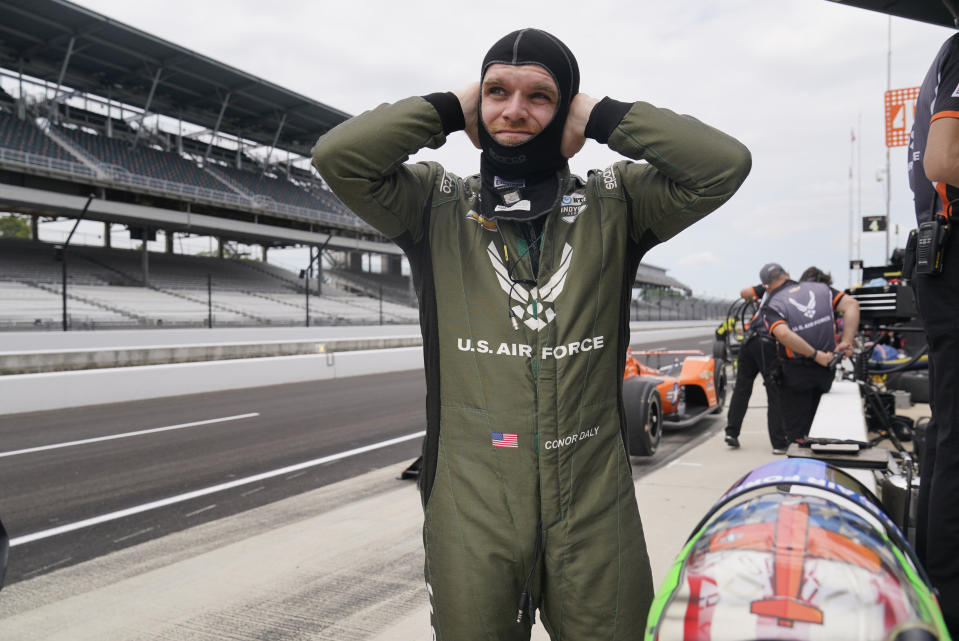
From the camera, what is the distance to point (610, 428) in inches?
63.0

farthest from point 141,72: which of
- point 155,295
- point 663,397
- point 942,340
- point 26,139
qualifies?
point 942,340

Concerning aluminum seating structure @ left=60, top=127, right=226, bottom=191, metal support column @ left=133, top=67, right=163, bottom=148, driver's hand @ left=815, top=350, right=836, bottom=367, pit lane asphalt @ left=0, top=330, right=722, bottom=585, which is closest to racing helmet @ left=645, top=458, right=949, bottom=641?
pit lane asphalt @ left=0, top=330, right=722, bottom=585

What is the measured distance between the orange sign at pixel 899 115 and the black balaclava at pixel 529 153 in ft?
39.3

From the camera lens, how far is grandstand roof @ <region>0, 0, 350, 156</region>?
86.2 feet

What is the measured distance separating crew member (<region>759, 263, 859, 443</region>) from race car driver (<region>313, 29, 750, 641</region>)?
13.0 ft

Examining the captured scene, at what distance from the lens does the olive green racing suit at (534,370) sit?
1.50m

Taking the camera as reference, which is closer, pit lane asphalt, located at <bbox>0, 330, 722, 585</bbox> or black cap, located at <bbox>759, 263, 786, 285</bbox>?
pit lane asphalt, located at <bbox>0, 330, 722, 585</bbox>

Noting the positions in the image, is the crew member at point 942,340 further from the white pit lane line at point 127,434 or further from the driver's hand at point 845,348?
the white pit lane line at point 127,434

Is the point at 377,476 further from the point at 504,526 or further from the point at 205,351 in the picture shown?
the point at 205,351

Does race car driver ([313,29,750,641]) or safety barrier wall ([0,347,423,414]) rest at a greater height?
race car driver ([313,29,750,641])

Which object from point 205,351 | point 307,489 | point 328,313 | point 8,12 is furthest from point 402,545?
point 8,12

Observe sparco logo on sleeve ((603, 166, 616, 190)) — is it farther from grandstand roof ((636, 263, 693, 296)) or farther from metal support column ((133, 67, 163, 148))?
grandstand roof ((636, 263, 693, 296))

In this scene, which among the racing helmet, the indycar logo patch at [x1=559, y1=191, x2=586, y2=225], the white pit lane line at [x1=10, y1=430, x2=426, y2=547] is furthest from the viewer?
the white pit lane line at [x1=10, y1=430, x2=426, y2=547]

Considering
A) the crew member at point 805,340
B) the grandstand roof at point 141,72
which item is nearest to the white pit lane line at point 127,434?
the crew member at point 805,340
